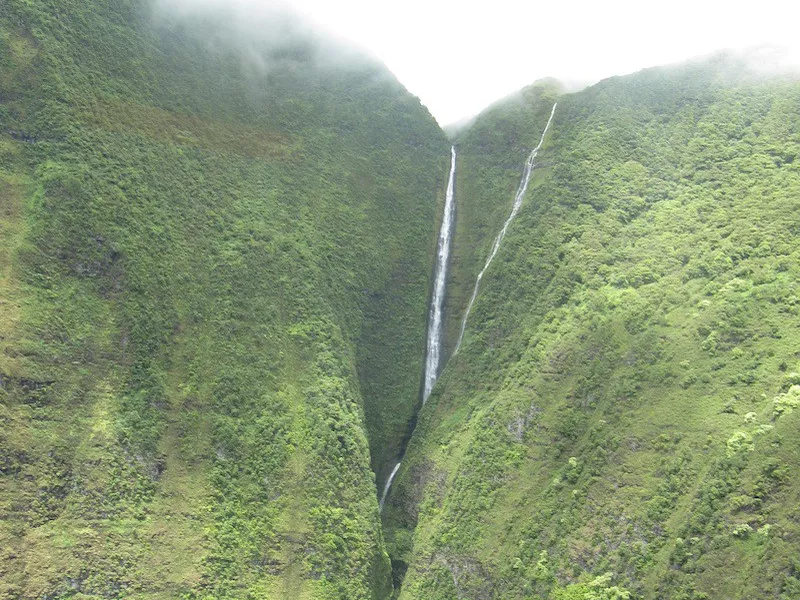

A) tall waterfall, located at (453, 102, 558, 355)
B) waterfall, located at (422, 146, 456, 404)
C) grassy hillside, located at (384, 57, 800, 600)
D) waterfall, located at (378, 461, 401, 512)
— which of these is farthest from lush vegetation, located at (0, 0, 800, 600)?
waterfall, located at (422, 146, 456, 404)

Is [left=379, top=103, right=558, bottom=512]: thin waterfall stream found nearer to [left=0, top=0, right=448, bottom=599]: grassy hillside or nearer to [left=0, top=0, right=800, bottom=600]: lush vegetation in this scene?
[left=0, top=0, right=800, bottom=600]: lush vegetation

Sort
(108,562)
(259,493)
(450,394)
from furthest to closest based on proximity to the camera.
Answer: (450,394), (259,493), (108,562)

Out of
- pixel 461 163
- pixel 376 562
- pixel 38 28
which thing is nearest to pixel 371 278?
pixel 461 163

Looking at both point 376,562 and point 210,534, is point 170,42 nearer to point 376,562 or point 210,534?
point 210,534

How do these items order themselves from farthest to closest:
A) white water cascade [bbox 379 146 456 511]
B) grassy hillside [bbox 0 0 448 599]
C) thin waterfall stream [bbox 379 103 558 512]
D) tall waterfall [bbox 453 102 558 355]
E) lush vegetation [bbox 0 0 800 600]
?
tall waterfall [bbox 453 102 558 355], thin waterfall stream [bbox 379 103 558 512], white water cascade [bbox 379 146 456 511], grassy hillside [bbox 0 0 448 599], lush vegetation [bbox 0 0 800 600]

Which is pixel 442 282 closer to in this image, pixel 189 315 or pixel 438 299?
pixel 438 299
